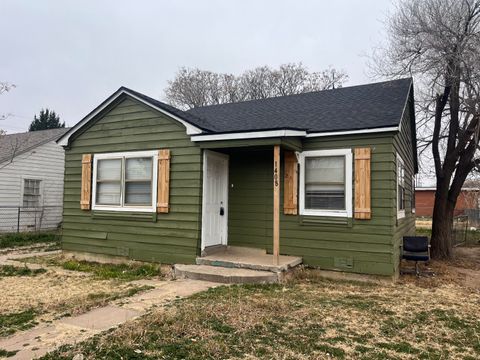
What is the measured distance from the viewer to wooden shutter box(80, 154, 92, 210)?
341 inches

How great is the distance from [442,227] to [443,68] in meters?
4.51

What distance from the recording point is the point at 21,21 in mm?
13648

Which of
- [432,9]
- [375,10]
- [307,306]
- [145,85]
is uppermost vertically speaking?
[145,85]

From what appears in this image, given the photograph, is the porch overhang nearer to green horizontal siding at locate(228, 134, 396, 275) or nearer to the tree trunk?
green horizontal siding at locate(228, 134, 396, 275)

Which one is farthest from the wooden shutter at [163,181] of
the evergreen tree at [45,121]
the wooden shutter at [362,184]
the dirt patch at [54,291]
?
the evergreen tree at [45,121]

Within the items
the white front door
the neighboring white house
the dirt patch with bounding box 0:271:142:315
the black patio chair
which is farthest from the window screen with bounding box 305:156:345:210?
the neighboring white house

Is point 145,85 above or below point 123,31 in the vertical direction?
above

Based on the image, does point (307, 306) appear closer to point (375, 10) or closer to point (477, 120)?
point (477, 120)

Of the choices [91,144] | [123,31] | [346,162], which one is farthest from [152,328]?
[123,31]

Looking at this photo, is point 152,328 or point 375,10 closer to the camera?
point 152,328

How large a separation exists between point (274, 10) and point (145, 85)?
26752mm

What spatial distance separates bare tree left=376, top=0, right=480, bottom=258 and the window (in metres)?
14.5

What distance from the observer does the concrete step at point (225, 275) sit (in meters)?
6.11

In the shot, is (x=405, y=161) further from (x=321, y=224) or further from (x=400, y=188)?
(x=321, y=224)
